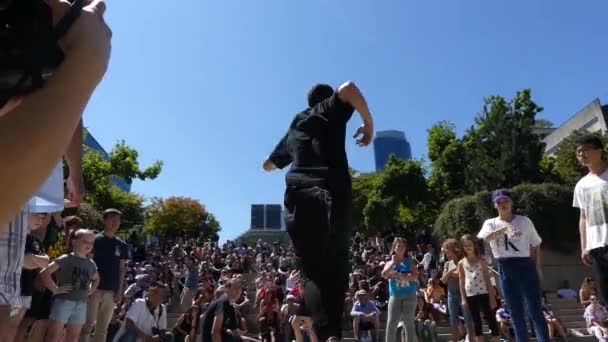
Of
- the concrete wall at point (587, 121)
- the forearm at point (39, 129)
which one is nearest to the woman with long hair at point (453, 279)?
the forearm at point (39, 129)

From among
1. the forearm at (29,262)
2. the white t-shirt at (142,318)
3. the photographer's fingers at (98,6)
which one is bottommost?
the white t-shirt at (142,318)

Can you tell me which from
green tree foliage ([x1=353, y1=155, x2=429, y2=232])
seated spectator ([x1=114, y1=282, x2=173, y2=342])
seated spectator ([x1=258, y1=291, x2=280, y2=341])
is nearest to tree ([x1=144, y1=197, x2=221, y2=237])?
green tree foliage ([x1=353, y1=155, x2=429, y2=232])

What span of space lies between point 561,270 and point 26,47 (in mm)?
26314

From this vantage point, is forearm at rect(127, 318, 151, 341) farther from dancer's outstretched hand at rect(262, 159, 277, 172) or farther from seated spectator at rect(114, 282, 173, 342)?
dancer's outstretched hand at rect(262, 159, 277, 172)

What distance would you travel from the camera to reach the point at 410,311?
6613 mm

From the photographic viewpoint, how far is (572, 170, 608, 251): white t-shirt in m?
4.00

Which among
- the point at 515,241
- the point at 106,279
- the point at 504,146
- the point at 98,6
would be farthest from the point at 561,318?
the point at 504,146

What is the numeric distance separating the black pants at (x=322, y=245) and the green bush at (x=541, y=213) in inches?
869

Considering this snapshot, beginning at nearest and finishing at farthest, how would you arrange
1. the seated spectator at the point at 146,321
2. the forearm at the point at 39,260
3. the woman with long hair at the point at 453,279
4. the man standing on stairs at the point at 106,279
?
the forearm at the point at 39,260, the man standing on stairs at the point at 106,279, the woman with long hair at the point at 453,279, the seated spectator at the point at 146,321

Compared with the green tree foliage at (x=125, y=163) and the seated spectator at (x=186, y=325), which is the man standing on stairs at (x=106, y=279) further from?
the green tree foliage at (x=125, y=163)

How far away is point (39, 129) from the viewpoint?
79 centimetres

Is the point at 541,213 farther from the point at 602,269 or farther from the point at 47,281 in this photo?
the point at 47,281

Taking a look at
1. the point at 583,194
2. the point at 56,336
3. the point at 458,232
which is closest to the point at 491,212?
the point at 458,232

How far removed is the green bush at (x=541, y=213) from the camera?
23.8m
